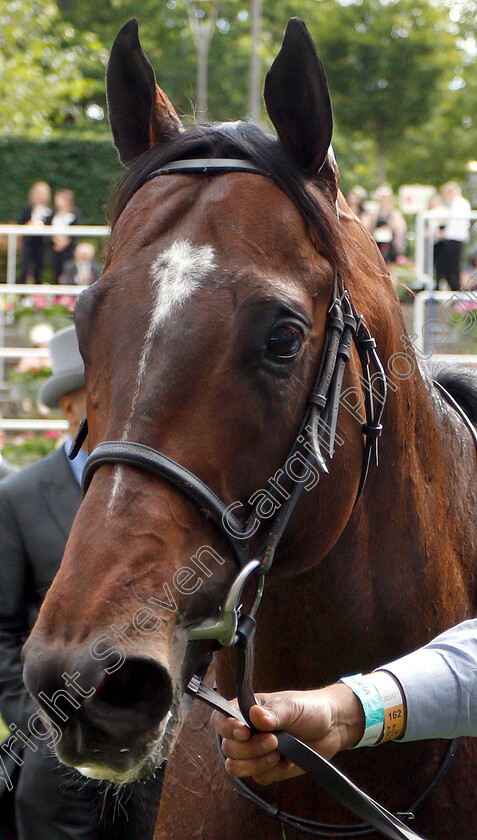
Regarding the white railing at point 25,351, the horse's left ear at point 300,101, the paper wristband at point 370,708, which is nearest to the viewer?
the paper wristband at point 370,708

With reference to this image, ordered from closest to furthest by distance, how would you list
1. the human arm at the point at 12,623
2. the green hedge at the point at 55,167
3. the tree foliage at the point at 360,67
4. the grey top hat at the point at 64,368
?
the human arm at the point at 12,623
the grey top hat at the point at 64,368
the green hedge at the point at 55,167
the tree foliage at the point at 360,67

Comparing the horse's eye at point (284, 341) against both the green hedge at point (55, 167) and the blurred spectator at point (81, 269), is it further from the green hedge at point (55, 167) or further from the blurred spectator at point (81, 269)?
the green hedge at point (55, 167)

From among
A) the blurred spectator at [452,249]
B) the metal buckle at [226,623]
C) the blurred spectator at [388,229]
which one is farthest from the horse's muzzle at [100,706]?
the blurred spectator at [388,229]

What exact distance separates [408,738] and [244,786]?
0.59 metres

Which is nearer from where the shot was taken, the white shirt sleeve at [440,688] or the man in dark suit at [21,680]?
the white shirt sleeve at [440,688]

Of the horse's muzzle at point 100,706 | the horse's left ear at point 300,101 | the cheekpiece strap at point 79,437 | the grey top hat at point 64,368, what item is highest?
the horse's left ear at point 300,101

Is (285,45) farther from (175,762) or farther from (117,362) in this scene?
(175,762)

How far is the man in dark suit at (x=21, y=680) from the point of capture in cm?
353

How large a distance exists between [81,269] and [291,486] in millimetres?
13584

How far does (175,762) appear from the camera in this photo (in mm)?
2748

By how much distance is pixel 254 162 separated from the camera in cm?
229

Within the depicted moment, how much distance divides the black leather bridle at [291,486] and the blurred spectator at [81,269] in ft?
42.3

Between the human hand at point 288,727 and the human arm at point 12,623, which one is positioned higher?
the human hand at point 288,727

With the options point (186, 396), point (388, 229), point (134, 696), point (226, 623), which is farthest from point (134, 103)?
point (388, 229)
